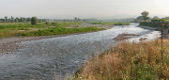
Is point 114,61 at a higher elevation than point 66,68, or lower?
higher

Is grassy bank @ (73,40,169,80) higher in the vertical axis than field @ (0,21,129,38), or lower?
lower

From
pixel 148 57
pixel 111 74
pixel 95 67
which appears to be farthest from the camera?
pixel 95 67

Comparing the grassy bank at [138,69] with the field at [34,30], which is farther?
the field at [34,30]

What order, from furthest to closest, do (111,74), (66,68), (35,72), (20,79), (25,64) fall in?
(25,64) → (66,68) → (35,72) → (20,79) → (111,74)

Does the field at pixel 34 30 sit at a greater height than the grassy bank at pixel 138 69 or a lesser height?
Result: greater

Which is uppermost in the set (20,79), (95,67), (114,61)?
(114,61)

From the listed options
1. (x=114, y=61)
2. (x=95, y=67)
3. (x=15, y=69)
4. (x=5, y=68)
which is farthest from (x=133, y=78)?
(x=5, y=68)

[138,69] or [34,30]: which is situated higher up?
[34,30]

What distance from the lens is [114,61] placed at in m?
8.49

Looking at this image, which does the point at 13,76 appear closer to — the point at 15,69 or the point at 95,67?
the point at 15,69

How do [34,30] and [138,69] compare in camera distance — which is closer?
[138,69]

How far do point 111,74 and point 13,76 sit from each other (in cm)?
858

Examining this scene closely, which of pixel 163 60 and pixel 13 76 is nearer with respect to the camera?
pixel 163 60

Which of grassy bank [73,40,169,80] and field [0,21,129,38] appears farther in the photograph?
field [0,21,129,38]
